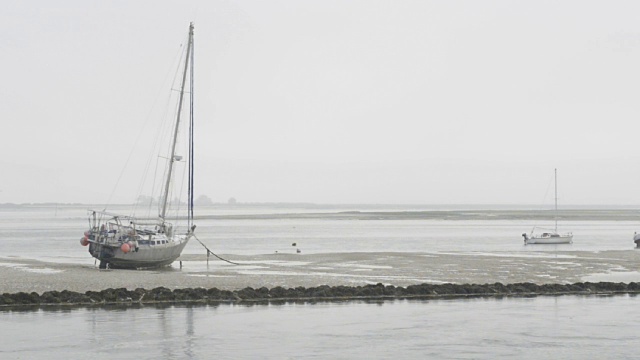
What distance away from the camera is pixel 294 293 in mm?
35656

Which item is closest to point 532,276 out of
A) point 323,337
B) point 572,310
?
point 572,310

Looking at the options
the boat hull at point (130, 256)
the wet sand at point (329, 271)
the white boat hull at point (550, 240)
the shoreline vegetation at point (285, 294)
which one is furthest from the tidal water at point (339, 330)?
the white boat hull at point (550, 240)

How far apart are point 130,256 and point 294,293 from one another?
18.1m

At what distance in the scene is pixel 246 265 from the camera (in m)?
55.4

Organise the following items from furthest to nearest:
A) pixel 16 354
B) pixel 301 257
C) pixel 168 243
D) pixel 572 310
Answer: pixel 301 257
pixel 168 243
pixel 572 310
pixel 16 354

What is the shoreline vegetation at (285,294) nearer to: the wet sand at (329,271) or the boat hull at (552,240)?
the wet sand at (329,271)

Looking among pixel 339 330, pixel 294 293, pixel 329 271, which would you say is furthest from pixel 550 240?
pixel 339 330

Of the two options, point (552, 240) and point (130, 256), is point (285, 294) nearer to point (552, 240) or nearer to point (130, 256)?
point (130, 256)

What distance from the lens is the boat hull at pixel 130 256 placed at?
50.7 m

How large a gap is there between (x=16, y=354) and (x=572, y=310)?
63.7 feet

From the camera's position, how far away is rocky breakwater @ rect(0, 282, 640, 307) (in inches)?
1291

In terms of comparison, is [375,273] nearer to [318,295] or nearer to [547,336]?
[318,295]

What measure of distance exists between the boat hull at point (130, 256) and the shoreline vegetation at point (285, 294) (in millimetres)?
15861

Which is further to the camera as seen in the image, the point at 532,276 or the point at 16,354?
the point at 532,276
